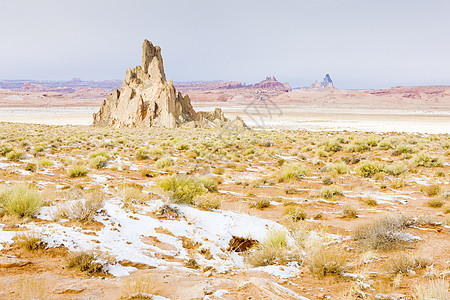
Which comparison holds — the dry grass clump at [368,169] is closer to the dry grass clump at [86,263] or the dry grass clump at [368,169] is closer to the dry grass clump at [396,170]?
the dry grass clump at [396,170]

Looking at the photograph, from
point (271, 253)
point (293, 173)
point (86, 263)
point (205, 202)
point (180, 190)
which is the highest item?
point (180, 190)

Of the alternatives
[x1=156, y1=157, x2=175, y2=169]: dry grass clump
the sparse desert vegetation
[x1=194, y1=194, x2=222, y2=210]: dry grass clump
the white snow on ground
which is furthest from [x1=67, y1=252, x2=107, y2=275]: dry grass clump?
[x1=156, y1=157, x2=175, y2=169]: dry grass clump

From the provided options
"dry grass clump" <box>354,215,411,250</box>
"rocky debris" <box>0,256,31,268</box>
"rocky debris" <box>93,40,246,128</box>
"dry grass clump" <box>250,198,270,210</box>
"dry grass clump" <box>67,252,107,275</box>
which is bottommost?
"dry grass clump" <box>250,198,270,210</box>

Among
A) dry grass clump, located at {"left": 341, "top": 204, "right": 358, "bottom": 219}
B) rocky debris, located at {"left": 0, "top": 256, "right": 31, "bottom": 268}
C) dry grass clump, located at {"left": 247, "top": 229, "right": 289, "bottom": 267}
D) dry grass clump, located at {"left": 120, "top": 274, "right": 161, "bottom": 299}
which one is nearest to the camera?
dry grass clump, located at {"left": 120, "top": 274, "right": 161, "bottom": 299}

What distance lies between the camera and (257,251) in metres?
4.43

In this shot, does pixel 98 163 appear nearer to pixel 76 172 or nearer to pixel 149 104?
pixel 76 172

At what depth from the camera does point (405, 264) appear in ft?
12.5

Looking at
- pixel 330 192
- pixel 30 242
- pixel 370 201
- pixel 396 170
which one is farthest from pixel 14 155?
pixel 396 170

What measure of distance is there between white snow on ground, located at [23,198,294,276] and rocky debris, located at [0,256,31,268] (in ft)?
1.48

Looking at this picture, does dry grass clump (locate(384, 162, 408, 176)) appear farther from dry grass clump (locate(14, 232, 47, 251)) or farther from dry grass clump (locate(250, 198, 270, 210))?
dry grass clump (locate(14, 232, 47, 251))

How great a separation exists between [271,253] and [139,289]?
83.7 inches

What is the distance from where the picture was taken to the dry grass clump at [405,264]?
12.4 ft

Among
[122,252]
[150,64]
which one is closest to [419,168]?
[122,252]

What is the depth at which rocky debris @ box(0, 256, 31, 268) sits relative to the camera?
10.6 feet
